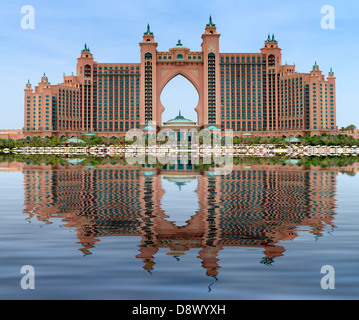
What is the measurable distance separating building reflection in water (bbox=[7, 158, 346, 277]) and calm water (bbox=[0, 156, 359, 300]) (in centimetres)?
5

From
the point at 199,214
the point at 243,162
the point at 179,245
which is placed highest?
the point at 243,162

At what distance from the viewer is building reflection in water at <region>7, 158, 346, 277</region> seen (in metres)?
12.3

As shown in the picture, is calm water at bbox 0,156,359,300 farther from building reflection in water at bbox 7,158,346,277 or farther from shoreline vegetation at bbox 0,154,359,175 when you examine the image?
shoreline vegetation at bbox 0,154,359,175

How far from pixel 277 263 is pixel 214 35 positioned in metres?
196

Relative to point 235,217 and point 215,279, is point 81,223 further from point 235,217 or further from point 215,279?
point 215,279

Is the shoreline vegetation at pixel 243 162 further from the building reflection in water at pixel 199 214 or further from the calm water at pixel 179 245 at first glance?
the calm water at pixel 179 245

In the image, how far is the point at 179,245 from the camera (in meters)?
12.2

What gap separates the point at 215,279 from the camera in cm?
930

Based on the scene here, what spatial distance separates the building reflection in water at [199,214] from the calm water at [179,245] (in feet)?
0.15

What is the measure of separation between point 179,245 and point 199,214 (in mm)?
5247

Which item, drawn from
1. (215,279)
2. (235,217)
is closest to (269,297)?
(215,279)

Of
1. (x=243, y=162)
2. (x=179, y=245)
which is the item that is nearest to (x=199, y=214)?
(x=179, y=245)

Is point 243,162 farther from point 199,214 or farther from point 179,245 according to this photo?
point 179,245

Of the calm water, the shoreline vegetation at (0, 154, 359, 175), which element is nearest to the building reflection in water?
the calm water
